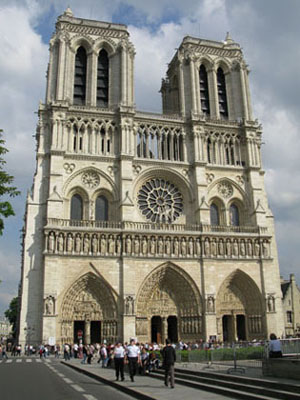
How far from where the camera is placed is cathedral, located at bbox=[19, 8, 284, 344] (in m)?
29.3

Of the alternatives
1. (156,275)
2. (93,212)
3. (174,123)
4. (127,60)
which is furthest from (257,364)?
(127,60)

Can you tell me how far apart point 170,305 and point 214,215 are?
8510 millimetres

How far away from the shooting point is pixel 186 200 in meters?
34.6

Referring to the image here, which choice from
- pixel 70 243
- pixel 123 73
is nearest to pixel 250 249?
pixel 70 243

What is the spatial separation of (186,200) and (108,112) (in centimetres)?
954

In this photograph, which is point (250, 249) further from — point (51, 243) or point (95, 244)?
point (51, 243)

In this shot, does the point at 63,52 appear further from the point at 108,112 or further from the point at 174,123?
the point at 174,123

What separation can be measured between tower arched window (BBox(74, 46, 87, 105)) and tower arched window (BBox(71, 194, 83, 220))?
838 cm

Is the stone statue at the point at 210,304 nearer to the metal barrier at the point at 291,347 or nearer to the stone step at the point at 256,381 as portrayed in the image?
the stone step at the point at 256,381

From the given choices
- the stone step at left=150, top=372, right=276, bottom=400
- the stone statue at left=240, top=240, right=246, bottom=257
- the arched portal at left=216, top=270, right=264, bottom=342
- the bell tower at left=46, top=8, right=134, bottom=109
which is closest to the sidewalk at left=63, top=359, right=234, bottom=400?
the stone step at left=150, top=372, right=276, bottom=400

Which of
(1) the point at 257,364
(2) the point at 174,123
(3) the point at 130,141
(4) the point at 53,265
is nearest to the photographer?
(1) the point at 257,364

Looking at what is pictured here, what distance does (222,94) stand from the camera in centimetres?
3994

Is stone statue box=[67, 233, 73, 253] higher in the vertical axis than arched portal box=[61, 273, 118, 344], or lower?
higher

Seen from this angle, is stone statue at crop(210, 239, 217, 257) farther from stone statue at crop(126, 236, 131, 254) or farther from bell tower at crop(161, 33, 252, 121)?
bell tower at crop(161, 33, 252, 121)
